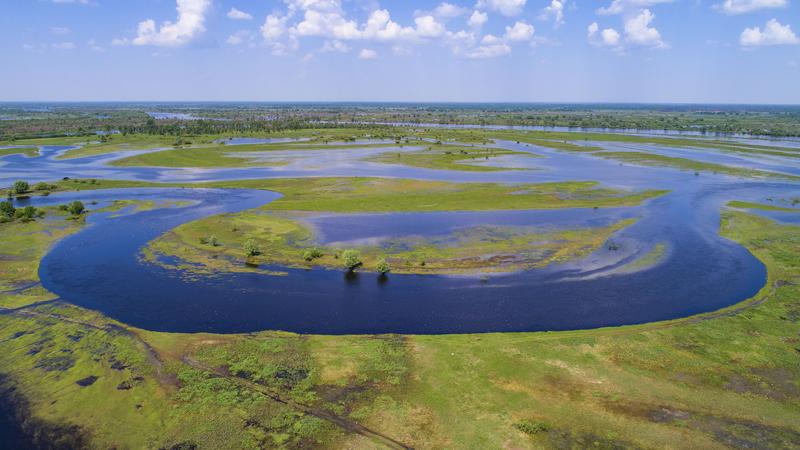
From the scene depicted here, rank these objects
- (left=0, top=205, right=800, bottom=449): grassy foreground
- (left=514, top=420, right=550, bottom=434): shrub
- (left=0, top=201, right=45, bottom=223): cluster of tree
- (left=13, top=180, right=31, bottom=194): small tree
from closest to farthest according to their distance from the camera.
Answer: (left=0, top=205, right=800, bottom=449): grassy foreground
(left=514, top=420, right=550, bottom=434): shrub
(left=0, top=201, right=45, bottom=223): cluster of tree
(left=13, top=180, right=31, bottom=194): small tree

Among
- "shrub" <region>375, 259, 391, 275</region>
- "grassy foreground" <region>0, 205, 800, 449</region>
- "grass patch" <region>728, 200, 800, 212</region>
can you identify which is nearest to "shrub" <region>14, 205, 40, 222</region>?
"grassy foreground" <region>0, 205, 800, 449</region>

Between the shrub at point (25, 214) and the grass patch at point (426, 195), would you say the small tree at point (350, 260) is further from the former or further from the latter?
the shrub at point (25, 214)

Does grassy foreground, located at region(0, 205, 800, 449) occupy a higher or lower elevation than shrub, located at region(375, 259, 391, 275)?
lower

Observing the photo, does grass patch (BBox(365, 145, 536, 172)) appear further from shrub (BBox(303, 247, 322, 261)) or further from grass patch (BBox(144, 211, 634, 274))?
shrub (BBox(303, 247, 322, 261))

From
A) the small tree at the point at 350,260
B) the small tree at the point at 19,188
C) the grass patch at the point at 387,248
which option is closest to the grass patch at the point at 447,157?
the grass patch at the point at 387,248

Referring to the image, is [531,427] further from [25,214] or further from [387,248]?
[25,214]

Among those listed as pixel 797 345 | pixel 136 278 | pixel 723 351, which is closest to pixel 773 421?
pixel 723 351

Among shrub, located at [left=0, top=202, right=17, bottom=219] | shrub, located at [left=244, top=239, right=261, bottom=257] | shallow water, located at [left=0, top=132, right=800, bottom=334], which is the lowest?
shallow water, located at [left=0, top=132, right=800, bottom=334]
